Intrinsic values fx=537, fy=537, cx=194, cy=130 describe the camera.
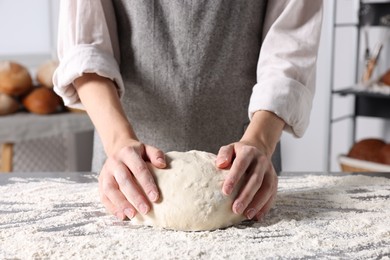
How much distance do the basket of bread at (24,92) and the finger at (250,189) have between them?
132 centimetres

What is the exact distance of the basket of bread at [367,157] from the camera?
6.17ft

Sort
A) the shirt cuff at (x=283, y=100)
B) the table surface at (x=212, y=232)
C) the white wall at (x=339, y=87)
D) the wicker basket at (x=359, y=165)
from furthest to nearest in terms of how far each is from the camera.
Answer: the white wall at (x=339, y=87), the wicker basket at (x=359, y=165), the shirt cuff at (x=283, y=100), the table surface at (x=212, y=232)

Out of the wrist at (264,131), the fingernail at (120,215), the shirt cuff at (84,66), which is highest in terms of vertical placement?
the shirt cuff at (84,66)

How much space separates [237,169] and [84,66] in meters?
0.34

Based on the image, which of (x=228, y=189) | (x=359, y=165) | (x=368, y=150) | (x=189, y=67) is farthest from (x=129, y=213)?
(x=368, y=150)

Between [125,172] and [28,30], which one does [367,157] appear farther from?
[28,30]

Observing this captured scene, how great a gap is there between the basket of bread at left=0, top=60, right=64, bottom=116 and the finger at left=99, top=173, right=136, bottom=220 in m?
1.23

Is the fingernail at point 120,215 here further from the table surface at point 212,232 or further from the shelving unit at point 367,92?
the shelving unit at point 367,92

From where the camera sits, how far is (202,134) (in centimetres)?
101

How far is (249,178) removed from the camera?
722 mm

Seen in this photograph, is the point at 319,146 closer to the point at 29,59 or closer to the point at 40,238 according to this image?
the point at 29,59

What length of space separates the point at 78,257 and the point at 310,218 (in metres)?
0.33

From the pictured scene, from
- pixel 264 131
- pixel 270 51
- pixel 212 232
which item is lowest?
pixel 212 232

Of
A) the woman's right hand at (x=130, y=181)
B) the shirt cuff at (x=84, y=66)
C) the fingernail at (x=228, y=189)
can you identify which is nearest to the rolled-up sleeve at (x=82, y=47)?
the shirt cuff at (x=84, y=66)
